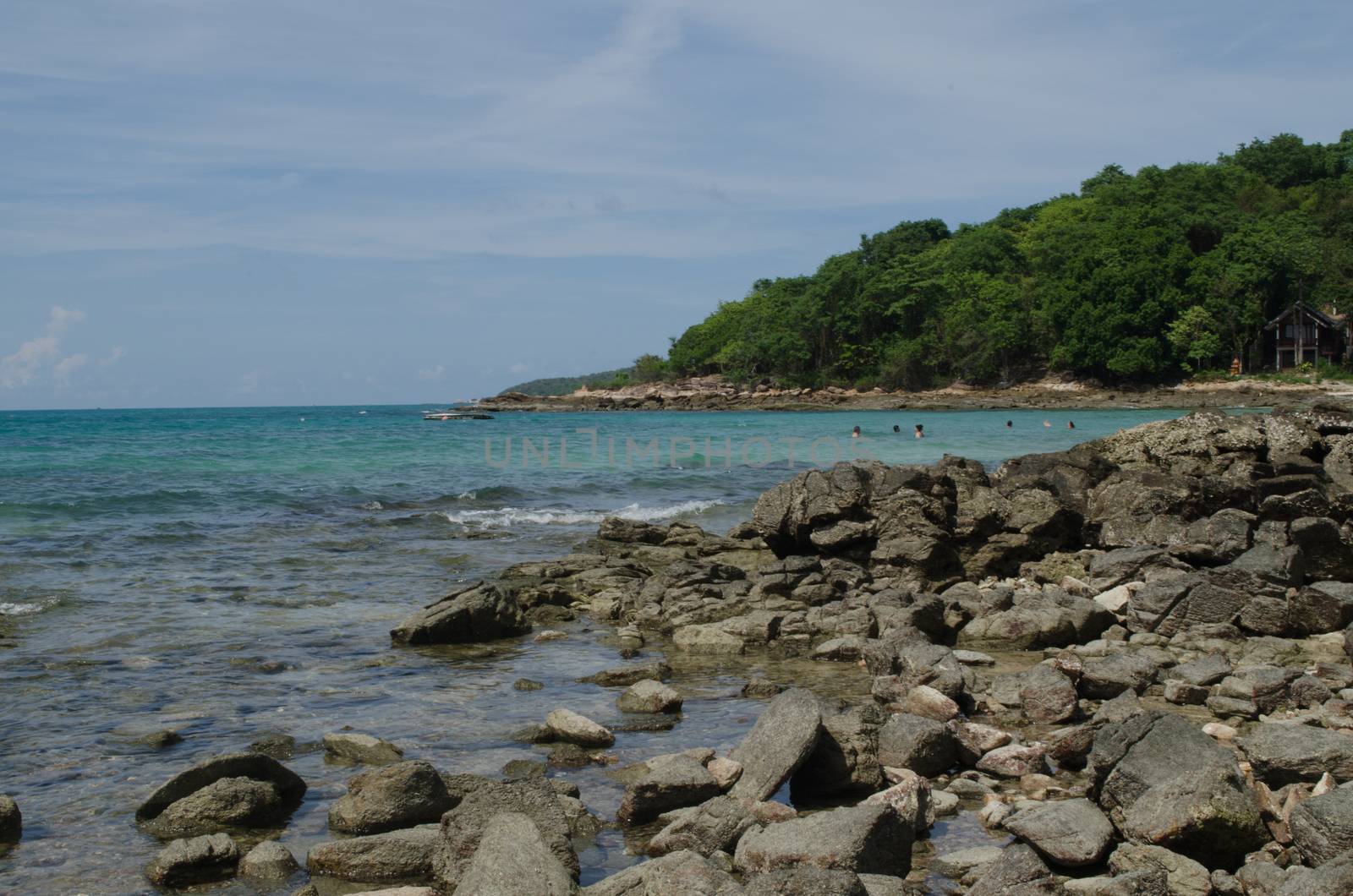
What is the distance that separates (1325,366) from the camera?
6944 cm

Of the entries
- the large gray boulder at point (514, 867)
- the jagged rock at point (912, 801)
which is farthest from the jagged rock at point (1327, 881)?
the large gray boulder at point (514, 867)

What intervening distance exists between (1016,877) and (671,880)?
1657mm

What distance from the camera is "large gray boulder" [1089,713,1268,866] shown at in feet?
17.1

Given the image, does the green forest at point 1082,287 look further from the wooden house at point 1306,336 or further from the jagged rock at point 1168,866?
the jagged rock at point 1168,866

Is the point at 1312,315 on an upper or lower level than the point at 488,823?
upper

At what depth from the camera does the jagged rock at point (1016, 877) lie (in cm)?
481

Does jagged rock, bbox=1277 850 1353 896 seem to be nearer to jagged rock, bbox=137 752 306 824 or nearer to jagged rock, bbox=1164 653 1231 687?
jagged rock, bbox=1164 653 1231 687

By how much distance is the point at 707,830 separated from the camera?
18.4ft

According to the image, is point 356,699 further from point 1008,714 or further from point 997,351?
point 997,351

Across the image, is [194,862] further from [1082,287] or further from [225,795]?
[1082,287]

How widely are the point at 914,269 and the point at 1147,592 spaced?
309ft

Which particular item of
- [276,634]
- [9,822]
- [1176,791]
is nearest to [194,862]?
[9,822]

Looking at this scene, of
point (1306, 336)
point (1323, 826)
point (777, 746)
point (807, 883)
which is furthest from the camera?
point (1306, 336)

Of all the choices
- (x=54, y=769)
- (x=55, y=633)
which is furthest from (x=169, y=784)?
(x=55, y=633)
